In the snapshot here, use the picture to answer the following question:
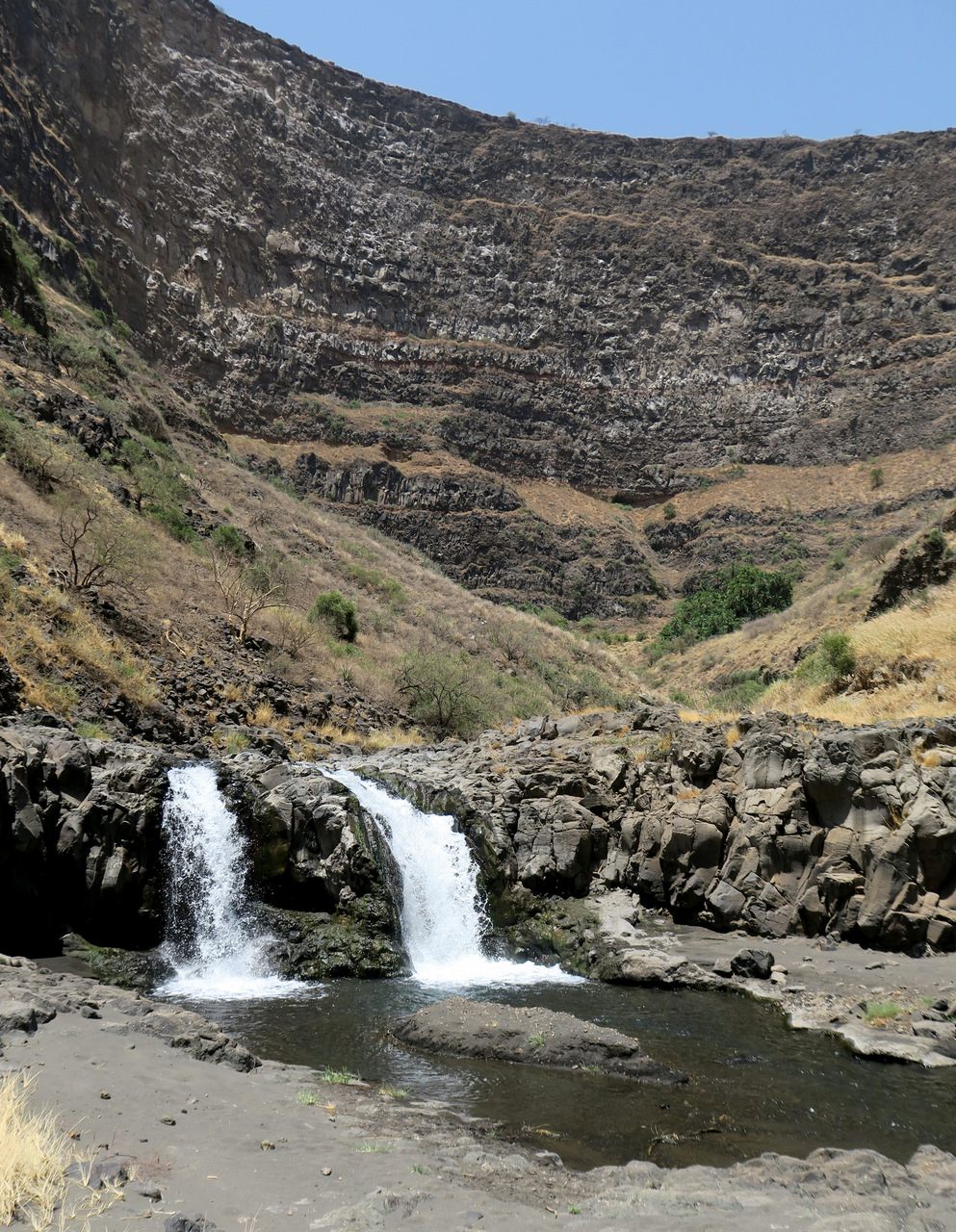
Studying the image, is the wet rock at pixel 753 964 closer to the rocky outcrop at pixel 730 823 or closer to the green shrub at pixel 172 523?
the rocky outcrop at pixel 730 823

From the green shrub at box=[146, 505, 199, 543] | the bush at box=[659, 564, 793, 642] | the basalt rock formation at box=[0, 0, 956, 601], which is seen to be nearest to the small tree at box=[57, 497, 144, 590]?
the green shrub at box=[146, 505, 199, 543]

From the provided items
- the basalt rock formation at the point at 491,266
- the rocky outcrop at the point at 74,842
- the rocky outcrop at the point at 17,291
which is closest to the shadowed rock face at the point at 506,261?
the basalt rock formation at the point at 491,266

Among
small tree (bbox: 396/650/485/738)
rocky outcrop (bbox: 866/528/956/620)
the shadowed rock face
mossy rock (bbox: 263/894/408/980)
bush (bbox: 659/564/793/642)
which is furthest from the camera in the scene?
the shadowed rock face

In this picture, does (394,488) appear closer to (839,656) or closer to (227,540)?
(227,540)

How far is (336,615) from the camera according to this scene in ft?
95.5

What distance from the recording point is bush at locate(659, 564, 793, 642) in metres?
47.5

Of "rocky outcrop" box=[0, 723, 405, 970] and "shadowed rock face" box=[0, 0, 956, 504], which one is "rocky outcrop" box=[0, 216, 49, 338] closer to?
"rocky outcrop" box=[0, 723, 405, 970]

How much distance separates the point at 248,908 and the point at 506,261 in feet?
237

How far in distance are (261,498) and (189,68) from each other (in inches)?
1727

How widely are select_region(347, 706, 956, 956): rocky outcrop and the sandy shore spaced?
6.29 metres

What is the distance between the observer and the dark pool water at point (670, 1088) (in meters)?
6.88

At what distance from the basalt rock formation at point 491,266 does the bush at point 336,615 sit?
29035 mm

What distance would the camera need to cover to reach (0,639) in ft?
49.6

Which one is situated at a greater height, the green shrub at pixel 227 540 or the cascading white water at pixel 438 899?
the green shrub at pixel 227 540
